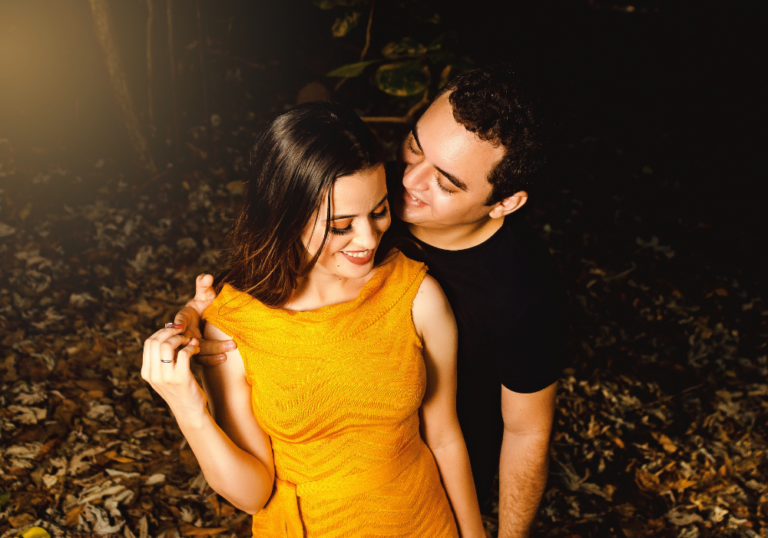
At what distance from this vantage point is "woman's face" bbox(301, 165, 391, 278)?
1403 millimetres

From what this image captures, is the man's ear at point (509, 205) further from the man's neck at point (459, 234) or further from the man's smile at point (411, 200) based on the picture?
the man's smile at point (411, 200)

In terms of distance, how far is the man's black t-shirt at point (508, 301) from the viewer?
1947mm

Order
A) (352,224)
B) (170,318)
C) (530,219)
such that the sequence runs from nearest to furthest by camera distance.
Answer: (352,224) < (170,318) < (530,219)

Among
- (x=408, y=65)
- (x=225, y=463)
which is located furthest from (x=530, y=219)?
(x=225, y=463)

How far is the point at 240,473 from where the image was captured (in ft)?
4.97

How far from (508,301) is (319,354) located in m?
0.82

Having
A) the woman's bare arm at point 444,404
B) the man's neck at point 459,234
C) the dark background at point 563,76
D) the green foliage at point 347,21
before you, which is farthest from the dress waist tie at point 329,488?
the dark background at point 563,76

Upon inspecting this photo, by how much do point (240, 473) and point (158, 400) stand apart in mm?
2026

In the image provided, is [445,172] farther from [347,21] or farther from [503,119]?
[347,21]

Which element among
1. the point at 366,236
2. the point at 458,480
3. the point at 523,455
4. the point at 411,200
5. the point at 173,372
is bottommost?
the point at 523,455

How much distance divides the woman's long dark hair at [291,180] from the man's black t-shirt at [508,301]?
596 mm

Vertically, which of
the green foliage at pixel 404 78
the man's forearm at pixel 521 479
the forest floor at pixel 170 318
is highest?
the green foliage at pixel 404 78

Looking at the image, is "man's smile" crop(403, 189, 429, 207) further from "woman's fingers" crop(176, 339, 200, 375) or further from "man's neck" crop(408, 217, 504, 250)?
"woman's fingers" crop(176, 339, 200, 375)

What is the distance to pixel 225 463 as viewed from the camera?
1473 mm
